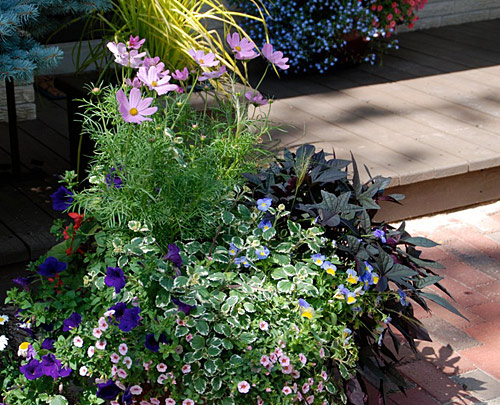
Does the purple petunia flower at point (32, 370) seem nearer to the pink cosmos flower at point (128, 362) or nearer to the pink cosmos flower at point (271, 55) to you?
the pink cosmos flower at point (128, 362)

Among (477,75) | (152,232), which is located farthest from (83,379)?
(477,75)

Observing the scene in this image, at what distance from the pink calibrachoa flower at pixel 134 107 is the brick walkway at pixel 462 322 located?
48.0 inches

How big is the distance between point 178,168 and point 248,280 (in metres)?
0.39

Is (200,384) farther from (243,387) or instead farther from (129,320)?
(129,320)

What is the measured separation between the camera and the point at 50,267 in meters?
2.12

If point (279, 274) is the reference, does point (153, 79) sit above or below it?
above

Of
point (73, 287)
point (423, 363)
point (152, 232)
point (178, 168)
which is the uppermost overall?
point (178, 168)

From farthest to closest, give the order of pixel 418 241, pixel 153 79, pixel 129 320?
pixel 418 241 < pixel 153 79 < pixel 129 320

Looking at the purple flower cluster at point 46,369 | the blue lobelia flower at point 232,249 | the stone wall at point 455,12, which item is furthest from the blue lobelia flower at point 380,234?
the stone wall at point 455,12

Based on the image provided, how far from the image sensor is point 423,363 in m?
2.71

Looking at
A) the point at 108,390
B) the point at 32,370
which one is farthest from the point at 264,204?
the point at 32,370

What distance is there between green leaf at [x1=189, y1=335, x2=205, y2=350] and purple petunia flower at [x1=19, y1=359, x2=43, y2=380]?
410 millimetres

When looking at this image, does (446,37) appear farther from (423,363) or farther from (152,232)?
(152,232)

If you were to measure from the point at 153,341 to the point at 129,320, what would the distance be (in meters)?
0.08
